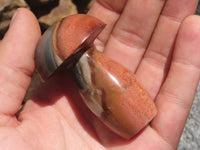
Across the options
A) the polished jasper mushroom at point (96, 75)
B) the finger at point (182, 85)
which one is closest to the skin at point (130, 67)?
the finger at point (182, 85)

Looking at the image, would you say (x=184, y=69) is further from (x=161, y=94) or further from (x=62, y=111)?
(x=62, y=111)

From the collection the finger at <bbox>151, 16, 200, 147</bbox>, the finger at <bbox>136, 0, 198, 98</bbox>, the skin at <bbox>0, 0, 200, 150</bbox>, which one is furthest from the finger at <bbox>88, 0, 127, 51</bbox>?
the finger at <bbox>151, 16, 200, 147</bbox>

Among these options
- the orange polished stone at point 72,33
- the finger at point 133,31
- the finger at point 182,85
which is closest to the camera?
the orange polished stone at point 72,33

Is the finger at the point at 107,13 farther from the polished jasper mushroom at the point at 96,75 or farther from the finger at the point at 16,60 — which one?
the finger at the point at 16,60

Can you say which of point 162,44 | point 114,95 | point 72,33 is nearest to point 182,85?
point 162,44

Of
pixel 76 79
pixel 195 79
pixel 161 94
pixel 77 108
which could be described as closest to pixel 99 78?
pixel 76 79

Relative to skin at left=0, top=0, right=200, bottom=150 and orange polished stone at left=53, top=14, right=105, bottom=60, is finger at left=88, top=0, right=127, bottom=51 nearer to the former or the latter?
skin at left=0, top=0, right=200, bottom=150

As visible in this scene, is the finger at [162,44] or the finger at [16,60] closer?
the finger at [16,60]

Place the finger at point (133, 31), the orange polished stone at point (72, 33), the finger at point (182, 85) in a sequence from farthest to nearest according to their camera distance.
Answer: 1. the finger at point (133, 31)
2. the finger at point (182, 85)
3. the orange polished stone at point (72, 33)

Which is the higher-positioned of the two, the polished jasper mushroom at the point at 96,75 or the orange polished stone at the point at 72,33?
the orange polished stone at the point at 72,33
